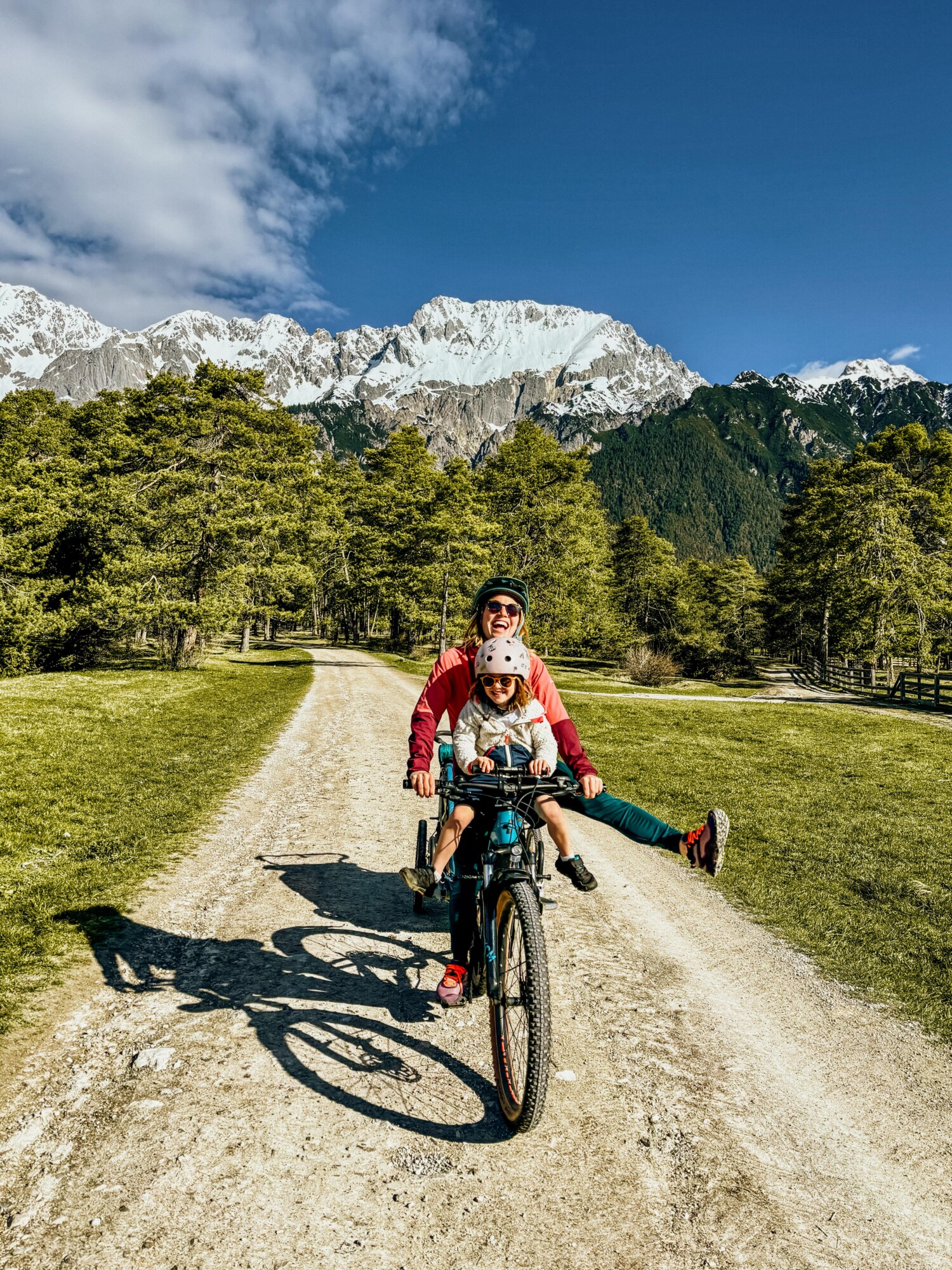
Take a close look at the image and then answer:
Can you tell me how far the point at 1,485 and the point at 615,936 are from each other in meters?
27.7

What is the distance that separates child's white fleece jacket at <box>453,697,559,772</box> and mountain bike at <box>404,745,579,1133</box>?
209 mm

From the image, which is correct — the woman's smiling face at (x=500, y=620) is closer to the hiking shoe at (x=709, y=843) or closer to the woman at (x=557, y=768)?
the woman at (x=557, y=768)

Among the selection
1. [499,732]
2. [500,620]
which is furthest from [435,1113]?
[500,620]

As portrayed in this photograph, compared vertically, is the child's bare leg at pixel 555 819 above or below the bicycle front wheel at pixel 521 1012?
above

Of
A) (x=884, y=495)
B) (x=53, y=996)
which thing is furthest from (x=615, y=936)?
(x=884, y=495)

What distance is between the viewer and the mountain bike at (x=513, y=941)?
10.3ft

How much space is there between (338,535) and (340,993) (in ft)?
154

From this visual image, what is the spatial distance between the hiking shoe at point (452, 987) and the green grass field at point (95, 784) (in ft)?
8.94

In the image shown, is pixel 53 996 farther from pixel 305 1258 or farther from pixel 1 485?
pixel 1 485

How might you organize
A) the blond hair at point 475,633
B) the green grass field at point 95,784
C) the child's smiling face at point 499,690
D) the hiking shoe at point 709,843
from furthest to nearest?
1. the green grass field at point 95,784
2. the blond hair at point 475,633
3. the hiking shoe at point 709,843
4. the child's smiling face at point 499,690

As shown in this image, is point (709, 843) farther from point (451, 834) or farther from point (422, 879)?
point (422, 879)

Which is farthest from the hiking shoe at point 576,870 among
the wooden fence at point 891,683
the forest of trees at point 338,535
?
the wooden fence at point 891,683

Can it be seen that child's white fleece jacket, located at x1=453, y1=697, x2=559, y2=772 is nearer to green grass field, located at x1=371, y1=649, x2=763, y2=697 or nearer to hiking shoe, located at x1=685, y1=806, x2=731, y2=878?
hiking shoe, located at x1=685, y1=806, x2=731, y2=878

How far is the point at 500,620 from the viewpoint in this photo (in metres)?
4.76
